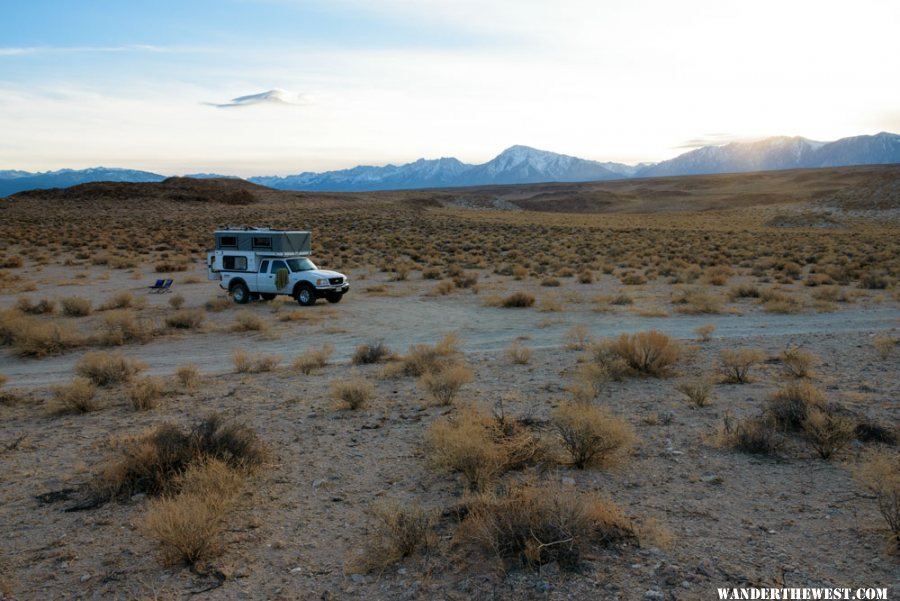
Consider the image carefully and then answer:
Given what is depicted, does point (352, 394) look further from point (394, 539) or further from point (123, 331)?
point (123, 331)

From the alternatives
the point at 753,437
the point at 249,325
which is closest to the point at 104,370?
the point at 249,325

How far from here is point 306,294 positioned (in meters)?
19.7

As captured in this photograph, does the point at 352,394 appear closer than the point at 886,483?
No

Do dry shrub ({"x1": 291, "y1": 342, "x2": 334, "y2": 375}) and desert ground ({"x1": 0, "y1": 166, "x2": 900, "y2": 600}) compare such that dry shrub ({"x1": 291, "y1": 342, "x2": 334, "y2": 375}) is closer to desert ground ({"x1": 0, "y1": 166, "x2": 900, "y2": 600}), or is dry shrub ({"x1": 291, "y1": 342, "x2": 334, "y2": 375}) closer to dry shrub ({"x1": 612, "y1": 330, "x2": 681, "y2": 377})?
desert ground ({"x1": 0, "y1": 166, "x2": 900, "y2": 600})

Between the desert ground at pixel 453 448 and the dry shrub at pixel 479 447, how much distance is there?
1.3 inches

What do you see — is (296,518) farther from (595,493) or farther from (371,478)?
(595,493)

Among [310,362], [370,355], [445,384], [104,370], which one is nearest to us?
[445,384]

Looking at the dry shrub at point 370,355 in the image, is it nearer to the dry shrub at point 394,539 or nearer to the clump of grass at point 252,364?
the clump of grass at point 252,364

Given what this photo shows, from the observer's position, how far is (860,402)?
856cm

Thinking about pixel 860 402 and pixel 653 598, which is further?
Answer: pixel 860 402

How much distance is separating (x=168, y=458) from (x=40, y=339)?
866cm

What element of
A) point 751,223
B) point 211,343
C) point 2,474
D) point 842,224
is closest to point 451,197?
point 751,223

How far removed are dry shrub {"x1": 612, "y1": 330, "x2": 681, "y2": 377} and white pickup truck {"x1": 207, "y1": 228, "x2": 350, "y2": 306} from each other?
1132cm

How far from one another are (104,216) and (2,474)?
68.7 meters
